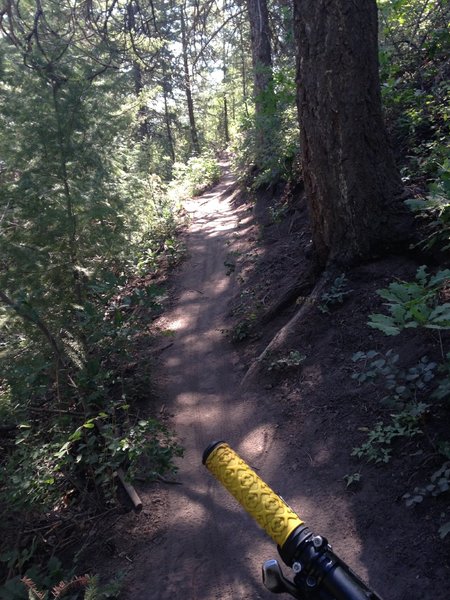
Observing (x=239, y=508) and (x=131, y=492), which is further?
(x=131, y=492)

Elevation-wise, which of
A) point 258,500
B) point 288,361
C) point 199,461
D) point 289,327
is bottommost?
point 199,461

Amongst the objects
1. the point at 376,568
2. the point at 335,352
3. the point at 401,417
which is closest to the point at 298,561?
the point at 376,568

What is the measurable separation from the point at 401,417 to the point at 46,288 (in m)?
5.05

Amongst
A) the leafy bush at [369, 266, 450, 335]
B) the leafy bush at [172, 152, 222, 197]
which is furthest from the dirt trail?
the leafy bush at [172, 152, 222, 197]

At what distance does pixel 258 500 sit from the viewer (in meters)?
1.20

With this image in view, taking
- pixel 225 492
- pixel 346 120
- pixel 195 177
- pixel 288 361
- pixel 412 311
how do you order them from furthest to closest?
pixel 195 177 < pixel 288 361 < pixel 346 120 < pixel 225 492 < pixel 412 311

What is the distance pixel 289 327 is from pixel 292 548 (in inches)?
181

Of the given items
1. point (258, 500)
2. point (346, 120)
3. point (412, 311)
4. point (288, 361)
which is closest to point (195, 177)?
point (346, 120)

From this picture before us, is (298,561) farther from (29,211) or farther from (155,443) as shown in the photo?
(29,211)

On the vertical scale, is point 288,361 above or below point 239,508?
above

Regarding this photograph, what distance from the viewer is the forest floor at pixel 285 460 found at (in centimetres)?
313

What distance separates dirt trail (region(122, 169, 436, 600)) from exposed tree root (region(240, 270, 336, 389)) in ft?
0.89

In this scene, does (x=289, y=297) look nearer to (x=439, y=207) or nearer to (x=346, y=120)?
(x=346, y=120)

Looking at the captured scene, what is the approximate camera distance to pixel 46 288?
652 cm
